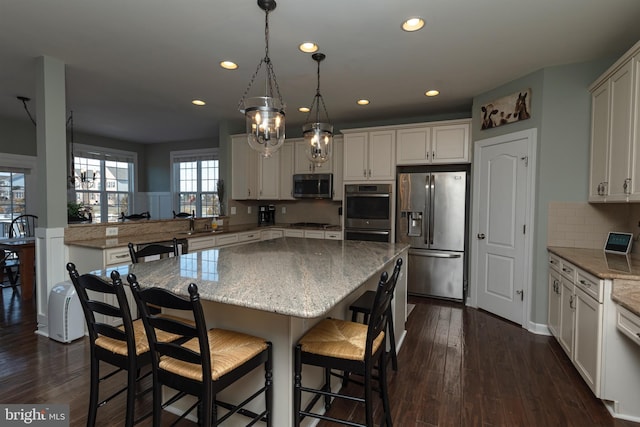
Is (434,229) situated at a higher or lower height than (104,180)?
lower

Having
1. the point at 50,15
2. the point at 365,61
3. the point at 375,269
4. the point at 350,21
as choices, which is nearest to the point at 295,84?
the point at 365,61

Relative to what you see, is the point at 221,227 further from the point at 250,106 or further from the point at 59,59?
the point at 250,106

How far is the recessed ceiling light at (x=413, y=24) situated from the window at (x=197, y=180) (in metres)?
5.21

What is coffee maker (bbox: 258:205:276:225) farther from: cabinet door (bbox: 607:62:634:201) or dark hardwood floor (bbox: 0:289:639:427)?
cabinet door (bbox: 607:62:634:201)

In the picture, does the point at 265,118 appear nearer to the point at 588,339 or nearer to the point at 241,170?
the point at 588,339

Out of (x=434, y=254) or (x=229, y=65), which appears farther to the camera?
(x=434, y=254)

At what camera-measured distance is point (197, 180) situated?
23.0 feet

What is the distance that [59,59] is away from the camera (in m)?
2.96

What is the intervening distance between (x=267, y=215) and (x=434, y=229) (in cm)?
297

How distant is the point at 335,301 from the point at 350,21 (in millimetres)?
1993

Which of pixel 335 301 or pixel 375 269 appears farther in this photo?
pixel 375 269

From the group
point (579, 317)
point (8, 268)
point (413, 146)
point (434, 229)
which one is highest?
point (413, 146)

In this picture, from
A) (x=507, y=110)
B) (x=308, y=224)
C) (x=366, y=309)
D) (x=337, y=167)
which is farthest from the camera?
(x=308, y=224)
